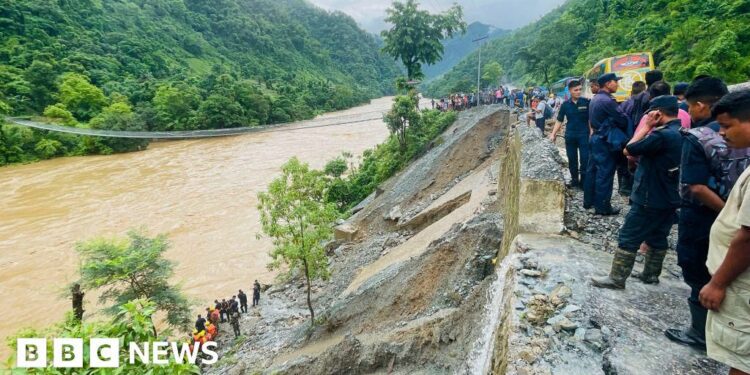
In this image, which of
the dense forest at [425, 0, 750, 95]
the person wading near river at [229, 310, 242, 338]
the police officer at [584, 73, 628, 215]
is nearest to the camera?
the police officer at [584, 73, 628, 215]

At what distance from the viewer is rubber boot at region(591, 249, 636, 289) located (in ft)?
10.7

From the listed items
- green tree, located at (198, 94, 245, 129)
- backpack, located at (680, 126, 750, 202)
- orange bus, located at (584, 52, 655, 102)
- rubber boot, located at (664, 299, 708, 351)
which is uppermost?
green tree, located at (198, 94, 245, 129)

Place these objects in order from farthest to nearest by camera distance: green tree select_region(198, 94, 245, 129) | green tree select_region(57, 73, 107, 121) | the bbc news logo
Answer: green tree select_region(198, 94, 245, 129), green tree select_region(57, 73, 107, 121), the bbc news logo

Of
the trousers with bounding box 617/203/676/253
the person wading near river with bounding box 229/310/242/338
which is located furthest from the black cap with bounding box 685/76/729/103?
the person wading near river with bounding box 229/310/242/338

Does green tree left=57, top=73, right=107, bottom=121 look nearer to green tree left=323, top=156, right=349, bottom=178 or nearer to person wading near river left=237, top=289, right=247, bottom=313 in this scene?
green tree left=323, top=156, right=349, bottom=178

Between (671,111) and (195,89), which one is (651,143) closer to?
(671,111)

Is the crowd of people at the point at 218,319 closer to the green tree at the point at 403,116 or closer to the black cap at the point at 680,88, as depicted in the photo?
the black cap at the point at 680,88

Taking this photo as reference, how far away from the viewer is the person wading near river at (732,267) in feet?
6.22

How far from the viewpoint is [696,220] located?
8.77ft

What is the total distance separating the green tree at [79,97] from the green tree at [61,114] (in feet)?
7.29

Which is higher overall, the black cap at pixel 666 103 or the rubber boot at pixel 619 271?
the black cap at pixel 666 103

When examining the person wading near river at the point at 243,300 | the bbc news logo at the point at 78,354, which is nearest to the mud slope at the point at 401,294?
the person wading near river at the point at 243,300

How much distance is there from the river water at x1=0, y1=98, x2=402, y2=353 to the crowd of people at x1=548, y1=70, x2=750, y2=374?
1471 cm

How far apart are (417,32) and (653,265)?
22223 mm
